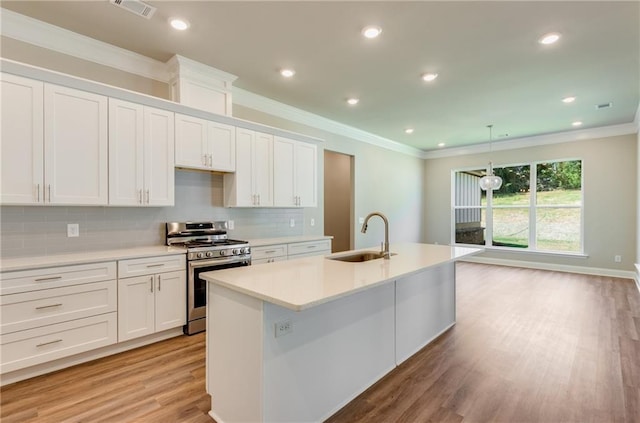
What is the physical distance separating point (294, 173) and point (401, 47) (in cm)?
219

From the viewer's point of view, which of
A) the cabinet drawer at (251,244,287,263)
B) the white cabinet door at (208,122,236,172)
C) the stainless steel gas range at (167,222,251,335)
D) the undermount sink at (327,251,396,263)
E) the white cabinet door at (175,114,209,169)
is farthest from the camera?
the cabinet drawer at (251,244,287,263)

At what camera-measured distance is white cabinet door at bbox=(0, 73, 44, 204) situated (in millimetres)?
2342

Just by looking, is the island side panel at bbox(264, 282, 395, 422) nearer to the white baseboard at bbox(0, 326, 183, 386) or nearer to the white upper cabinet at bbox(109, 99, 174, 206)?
the white baseboard at bbox(0, 326, 183, 386)

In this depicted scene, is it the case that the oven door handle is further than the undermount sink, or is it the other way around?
the oven door handle

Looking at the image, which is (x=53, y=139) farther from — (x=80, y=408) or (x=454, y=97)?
(x=454, y=97)

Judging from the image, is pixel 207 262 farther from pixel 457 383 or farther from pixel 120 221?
pixel 457 383

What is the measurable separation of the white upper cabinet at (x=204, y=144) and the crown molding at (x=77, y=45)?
66 centimetres

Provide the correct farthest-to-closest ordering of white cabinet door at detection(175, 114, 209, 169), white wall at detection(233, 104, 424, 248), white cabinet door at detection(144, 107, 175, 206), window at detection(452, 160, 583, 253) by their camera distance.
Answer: window at detection(452, 160, 583, 253) < white wall at detection(233, 104, 424, 248) < white cabinet door at detection(175, 114, 209, 169) < white cabinet door at detection(144, 107, 175, 206)

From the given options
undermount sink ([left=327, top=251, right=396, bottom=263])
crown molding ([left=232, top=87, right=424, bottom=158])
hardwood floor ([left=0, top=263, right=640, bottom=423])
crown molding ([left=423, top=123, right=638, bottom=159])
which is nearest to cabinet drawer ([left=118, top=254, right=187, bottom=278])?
hardwood floor ([left=0, top=263, right=640, bottom=423])

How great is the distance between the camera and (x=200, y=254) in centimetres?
323

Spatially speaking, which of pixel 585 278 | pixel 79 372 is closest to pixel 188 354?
pixel 79 372

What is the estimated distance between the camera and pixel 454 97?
4.34m

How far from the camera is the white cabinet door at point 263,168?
4.06 meters

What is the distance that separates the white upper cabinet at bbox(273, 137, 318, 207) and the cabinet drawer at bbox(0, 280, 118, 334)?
2228mm
